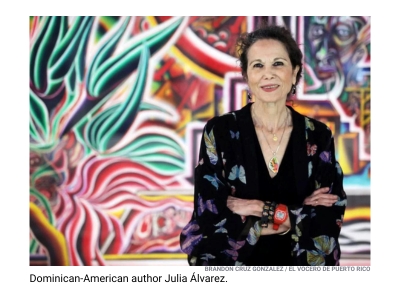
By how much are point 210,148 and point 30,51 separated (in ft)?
3.33

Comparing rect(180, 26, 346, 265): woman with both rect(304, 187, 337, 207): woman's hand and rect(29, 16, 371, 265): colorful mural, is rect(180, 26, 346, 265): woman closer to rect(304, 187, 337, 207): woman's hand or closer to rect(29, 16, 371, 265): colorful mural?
rect(304, 187, 337, 207): woman's hand

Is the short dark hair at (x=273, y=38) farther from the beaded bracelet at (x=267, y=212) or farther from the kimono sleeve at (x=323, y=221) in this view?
the beaded bracelet at (x=267, y=212)

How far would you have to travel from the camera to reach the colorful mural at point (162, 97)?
2629 mm

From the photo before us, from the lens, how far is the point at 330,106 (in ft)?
8.64

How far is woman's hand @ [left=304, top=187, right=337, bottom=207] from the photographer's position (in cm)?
239

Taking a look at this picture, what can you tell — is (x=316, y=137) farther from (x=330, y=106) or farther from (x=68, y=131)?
(x=68, y=131)

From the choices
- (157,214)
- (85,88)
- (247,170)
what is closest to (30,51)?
(85,88)

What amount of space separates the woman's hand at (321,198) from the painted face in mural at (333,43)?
1.89 feet

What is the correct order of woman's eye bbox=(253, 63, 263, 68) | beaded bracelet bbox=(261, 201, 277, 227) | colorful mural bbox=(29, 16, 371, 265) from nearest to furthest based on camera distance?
beaded bracelet bbox=(261, 201, 277, 227) < woman's eye bbox=(253, 63, 263, 68) < colorful mural bbox=(29, 16, 371, 265)

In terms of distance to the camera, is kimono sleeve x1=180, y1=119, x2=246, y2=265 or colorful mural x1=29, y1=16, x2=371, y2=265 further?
colorful mural x1=29, y1=16, x2=371, y2=265

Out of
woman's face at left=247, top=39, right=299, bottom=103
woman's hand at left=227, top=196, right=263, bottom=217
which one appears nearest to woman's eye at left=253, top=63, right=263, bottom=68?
woman's face at left=247, top=39, right=299, bottom=103

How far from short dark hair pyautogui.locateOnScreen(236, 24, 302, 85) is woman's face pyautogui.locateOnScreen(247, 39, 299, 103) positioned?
25 mm

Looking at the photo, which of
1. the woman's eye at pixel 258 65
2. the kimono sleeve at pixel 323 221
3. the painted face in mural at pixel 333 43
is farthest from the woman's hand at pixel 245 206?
the painted face in mural at pixel 333 43

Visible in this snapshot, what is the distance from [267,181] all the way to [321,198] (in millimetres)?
257
